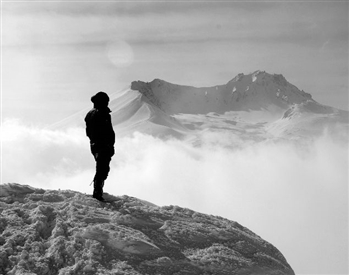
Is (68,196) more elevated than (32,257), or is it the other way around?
(68,196)

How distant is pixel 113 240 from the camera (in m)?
8.09

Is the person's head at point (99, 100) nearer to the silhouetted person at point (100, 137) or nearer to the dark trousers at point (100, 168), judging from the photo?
the silhouetted person at point (100, 137)

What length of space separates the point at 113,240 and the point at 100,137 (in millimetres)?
3128

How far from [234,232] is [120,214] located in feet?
8.43

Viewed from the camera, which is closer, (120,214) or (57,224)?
(57,224)

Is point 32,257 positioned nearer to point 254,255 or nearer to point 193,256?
point 193,256

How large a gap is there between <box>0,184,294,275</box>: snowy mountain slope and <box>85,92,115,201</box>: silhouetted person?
1.74ft

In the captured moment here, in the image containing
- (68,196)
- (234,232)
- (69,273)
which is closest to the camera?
(69,273)

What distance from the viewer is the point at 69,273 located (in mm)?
7258

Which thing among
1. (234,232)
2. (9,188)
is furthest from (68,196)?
(234,232)

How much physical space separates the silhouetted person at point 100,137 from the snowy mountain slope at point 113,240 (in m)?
0.53

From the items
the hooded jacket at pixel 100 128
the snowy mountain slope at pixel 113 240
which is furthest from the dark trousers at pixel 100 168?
the snowy mountain slope at pixel 113 240

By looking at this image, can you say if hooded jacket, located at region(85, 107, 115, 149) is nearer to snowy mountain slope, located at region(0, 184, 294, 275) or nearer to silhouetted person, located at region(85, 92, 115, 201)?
silhouetted person, located at region(85, 92, 115, 201)

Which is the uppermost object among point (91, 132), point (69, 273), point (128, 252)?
point (91, 132)
